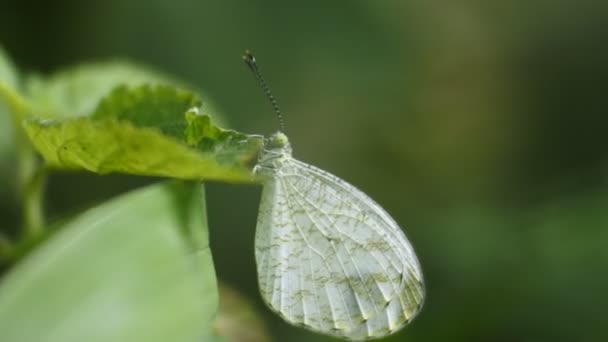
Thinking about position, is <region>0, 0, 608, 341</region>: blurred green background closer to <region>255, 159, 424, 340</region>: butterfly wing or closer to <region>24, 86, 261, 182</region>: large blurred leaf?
<region>255, 159, 424, 340</region>: butterfly wing

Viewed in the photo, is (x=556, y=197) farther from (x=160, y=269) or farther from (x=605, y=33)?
(x=160, y=269)

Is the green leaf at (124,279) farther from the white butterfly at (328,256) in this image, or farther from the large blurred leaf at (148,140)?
the white butterfly at (328,256)

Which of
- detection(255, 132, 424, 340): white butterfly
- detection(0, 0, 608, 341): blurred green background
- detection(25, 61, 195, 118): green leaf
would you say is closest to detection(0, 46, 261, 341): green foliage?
detection(25, 61, 195, 118): green leaf

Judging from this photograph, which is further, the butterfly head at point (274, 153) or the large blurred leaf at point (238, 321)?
the butterfly head at point (274, 153)

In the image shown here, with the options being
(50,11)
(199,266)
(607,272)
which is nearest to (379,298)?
(607,272)

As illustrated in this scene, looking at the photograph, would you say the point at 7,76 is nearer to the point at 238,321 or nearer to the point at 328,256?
the point at 238,321

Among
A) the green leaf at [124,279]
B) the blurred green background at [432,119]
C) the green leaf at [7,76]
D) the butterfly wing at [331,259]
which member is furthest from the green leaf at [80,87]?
the green leaf at [124,279]
